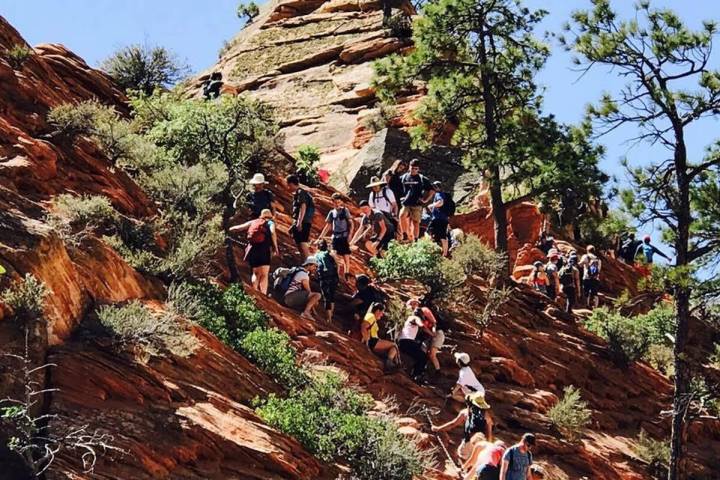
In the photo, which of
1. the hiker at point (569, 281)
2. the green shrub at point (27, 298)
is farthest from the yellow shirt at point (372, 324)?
the hiker at point (569, 281)

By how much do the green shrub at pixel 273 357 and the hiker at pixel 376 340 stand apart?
8.62 ft

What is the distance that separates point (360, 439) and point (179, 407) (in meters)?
2.51

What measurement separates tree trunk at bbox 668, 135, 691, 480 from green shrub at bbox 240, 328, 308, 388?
7.22 m

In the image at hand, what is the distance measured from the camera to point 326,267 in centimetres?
1919

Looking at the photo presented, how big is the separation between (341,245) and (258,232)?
94.2 inches

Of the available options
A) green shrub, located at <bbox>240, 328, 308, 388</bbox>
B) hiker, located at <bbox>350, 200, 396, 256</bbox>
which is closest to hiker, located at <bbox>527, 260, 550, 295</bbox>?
hiker, located at <bbox>350, 200, 396, 256</bbox>

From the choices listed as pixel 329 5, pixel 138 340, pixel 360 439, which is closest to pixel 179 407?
pixel 138 340

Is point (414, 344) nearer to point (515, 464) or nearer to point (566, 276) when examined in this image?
point (515, 464)

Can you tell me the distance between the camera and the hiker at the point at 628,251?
3328 centimetres

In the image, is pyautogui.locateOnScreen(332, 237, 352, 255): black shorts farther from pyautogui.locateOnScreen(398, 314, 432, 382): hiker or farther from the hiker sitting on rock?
the hiker sitting on rock

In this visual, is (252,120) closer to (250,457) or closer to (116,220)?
(116,220)

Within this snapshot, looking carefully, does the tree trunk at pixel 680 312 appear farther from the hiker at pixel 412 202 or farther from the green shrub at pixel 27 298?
the green shrub at pixel 27 298

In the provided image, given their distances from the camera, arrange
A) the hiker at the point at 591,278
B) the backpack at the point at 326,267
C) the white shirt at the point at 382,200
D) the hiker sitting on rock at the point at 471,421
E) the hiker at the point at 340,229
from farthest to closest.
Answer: the hiker at the point at 591,278
the white shirt at the point at 382,200
the hiker at the point at 340,229
the backpack at the point at 326,267
the hiker sitting on rock at the point at 471,421

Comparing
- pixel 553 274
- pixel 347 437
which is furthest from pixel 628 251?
pixel 347 437
